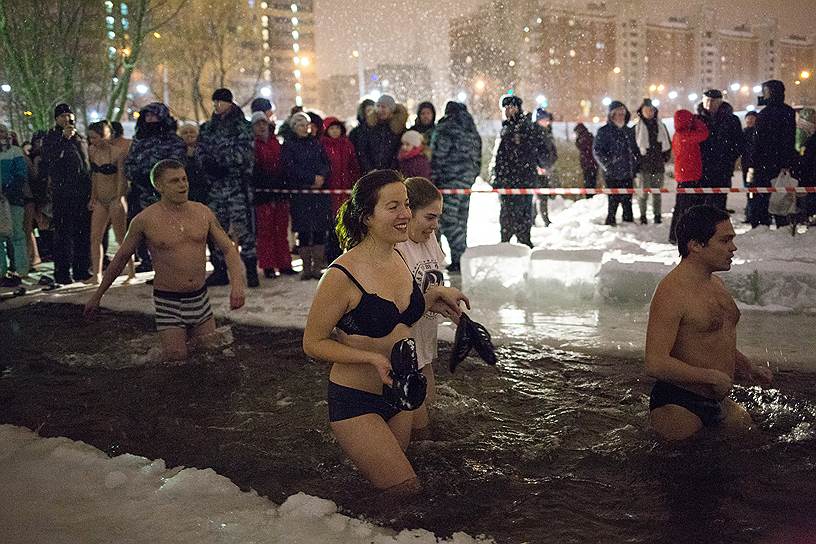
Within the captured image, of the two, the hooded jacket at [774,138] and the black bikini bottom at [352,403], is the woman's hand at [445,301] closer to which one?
the black bikini bottom at [352,403]

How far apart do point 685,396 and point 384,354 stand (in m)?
1.71

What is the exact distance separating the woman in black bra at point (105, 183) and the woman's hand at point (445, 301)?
698 centimetres

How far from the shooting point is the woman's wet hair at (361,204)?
11.4 ft

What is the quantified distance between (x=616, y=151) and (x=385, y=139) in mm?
3987

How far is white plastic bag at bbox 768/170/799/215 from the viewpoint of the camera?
10797 millimetres

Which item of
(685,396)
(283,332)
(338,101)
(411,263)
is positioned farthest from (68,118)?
(338,101)

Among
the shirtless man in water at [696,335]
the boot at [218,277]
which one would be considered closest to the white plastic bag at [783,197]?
the shirtless man in water at [696,335]

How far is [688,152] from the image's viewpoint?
34.4ft

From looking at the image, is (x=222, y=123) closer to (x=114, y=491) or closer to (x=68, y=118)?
(x=68, y=118)

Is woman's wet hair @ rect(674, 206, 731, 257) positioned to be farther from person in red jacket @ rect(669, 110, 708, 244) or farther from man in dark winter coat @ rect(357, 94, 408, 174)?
person in red jacket @ rect(669, 110, 708, 244)

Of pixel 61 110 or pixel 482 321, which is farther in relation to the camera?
pixel 61 110

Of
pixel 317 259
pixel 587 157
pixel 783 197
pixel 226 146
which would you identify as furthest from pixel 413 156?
pixel 587 157

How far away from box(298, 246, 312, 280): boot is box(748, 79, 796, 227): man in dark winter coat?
6.48 meters

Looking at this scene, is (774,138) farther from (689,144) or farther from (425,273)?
(425,273)
